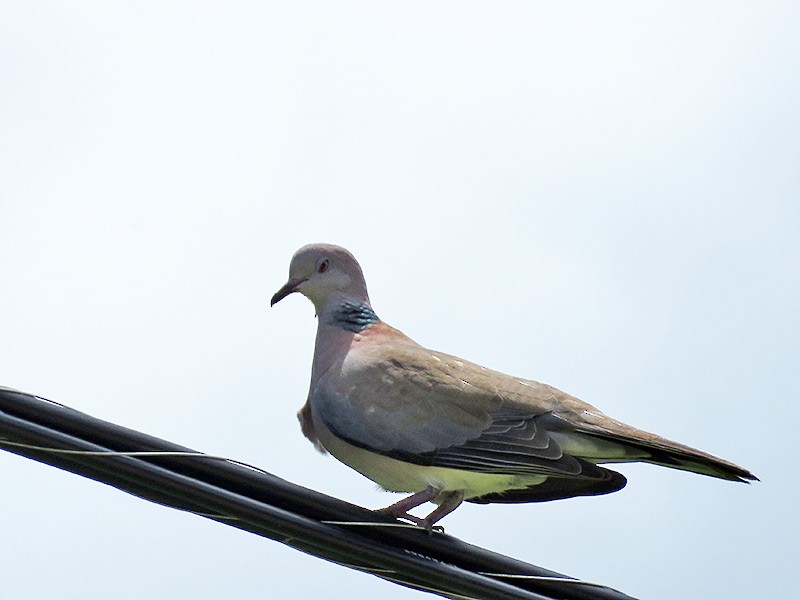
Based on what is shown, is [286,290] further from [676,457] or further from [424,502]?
[676,457]

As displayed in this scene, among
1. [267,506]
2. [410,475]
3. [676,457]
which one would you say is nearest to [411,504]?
[410,475]

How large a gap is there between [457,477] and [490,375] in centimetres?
48

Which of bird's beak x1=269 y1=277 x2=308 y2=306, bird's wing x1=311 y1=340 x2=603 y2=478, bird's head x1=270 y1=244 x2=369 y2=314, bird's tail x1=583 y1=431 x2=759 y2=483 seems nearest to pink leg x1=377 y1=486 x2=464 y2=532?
bird's wing x1=311 y1=340 x2=603 y2=478

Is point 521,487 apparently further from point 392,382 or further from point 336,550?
point 336,550

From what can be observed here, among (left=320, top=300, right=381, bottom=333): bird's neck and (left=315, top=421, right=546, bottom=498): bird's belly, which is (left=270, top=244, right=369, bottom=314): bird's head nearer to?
(left=320, top=300, right=381, bottom=333): bird's neck

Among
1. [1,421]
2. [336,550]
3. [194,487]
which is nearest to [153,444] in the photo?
[194,487]

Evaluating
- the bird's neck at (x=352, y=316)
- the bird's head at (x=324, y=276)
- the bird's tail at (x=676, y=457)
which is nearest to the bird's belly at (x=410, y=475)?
the bird's tail at (x=676, y=457)

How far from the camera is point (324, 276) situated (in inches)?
256

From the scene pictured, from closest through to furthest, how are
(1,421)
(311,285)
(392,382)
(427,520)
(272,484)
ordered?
(1,421) < (272,484) < (427,520) < (392,382) < (311,285)

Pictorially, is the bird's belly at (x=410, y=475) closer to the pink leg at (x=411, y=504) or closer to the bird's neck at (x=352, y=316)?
the pink leg at (x=411, y=504)

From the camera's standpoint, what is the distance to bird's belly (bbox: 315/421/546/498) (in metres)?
5.42

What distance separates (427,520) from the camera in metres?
5.22

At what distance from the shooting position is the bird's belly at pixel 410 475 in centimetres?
542

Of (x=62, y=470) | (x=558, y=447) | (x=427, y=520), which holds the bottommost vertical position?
(x=62, y=470)
